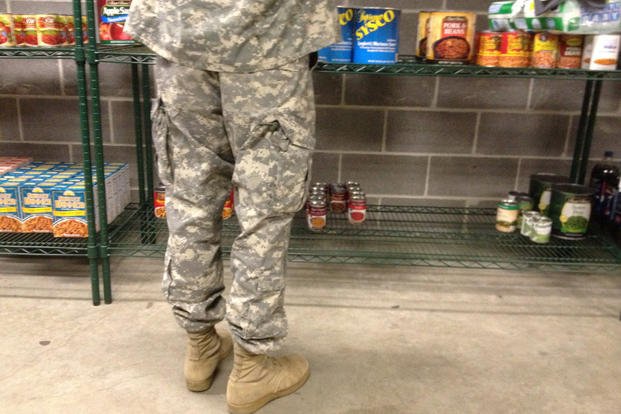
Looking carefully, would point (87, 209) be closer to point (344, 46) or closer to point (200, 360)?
point (200, 360)

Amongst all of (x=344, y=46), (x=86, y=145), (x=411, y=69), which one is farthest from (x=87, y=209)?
(x=411, y=69)

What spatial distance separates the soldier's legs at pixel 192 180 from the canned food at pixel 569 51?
1.11 m

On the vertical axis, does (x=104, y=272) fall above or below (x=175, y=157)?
below

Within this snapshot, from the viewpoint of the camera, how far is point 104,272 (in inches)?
73.0

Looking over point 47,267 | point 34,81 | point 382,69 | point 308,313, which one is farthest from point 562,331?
point 34,81

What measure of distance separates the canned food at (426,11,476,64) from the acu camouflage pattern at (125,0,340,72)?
672 millimetres

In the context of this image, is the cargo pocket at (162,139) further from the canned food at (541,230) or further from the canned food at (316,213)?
the canned food at (541,230)

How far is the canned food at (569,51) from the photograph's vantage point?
5.61 feet

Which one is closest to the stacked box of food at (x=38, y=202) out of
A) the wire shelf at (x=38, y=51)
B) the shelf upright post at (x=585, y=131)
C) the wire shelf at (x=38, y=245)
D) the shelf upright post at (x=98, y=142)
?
the wire shelf at (x=38, y=245)

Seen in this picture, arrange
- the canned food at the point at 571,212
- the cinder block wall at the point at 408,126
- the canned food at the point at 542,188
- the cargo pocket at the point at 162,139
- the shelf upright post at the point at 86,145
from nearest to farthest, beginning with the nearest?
the cargo pocket at the point at 162,139, the shelf upright post at the point at 86,145, the canned food at the point at 571,212, the canned food at the point at 542,188, the cinder block wall at the point at 408,126

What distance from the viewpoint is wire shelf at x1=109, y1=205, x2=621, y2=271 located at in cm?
194

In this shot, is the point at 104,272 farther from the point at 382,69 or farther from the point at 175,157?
the point at 382,69

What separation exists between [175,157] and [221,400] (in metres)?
0.63

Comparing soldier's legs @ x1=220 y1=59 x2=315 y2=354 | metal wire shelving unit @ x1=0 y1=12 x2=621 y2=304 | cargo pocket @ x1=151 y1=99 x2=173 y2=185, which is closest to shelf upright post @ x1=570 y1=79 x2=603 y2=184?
metal wire shelving unit @ x1=0 y1=12 x2=621 y2=304
